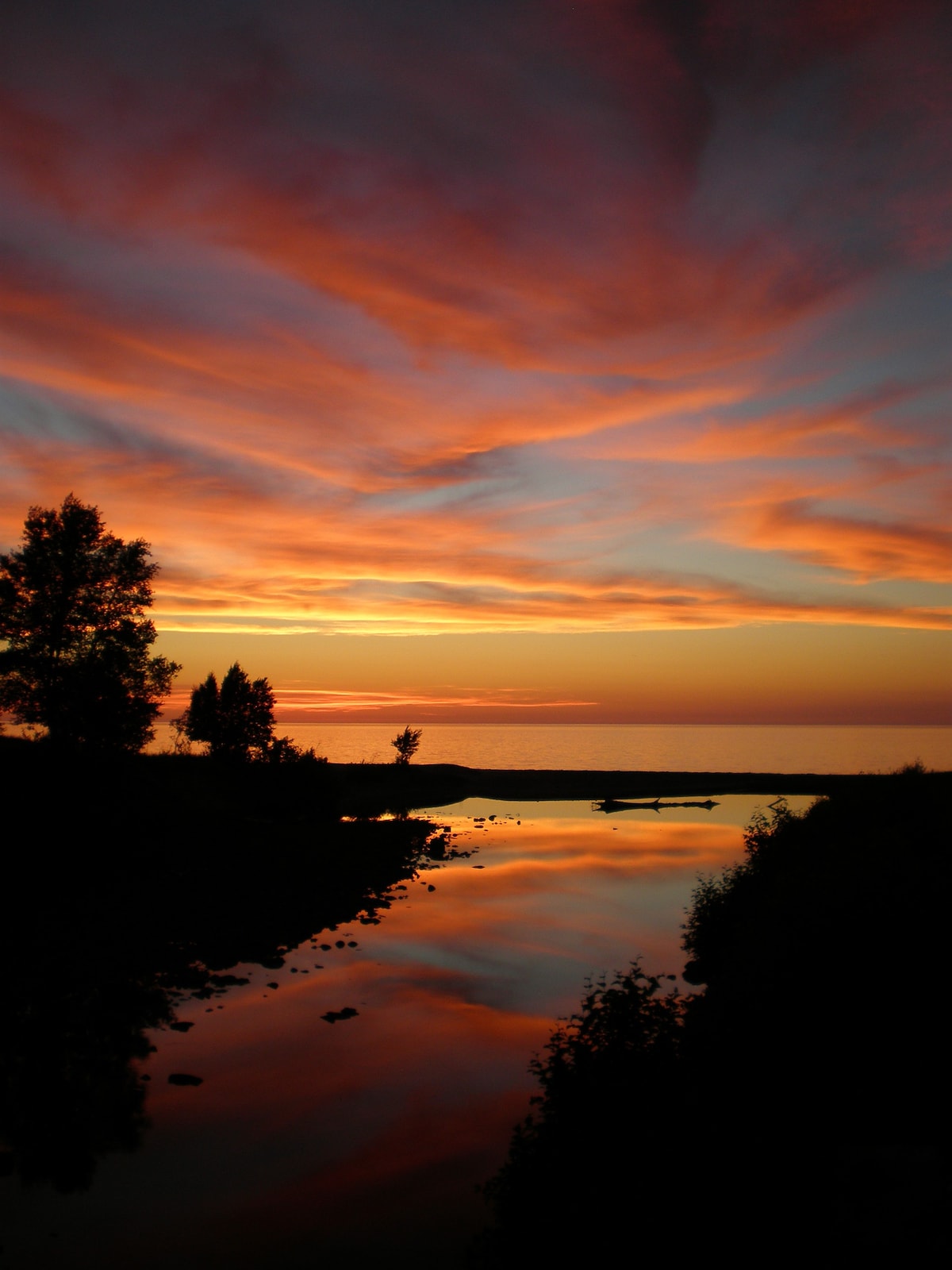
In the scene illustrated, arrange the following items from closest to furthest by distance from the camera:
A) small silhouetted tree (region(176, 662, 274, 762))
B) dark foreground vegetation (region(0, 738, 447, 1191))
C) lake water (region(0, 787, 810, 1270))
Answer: lake water (region(0, 787, 810, 1270))
dark foreground vegetation (region(0, 738, 447, 1191))
small silhouetted tree (region(176, 662, 274, 762))

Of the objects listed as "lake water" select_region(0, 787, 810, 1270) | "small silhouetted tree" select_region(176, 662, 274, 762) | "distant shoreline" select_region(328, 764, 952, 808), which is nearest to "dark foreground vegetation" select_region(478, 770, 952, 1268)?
"lake water" select_region(0, 787, 810, 1270)

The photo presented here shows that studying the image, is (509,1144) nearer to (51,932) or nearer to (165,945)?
(165,945)

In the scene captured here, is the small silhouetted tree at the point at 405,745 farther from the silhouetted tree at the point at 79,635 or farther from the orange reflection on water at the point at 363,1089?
the orange reflection on water at the point at 363,1089

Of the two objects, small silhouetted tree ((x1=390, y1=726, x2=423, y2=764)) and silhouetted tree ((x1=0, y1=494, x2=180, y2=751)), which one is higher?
silhouetted tree ((x1=0, y1=494, x2=180, y2=751))

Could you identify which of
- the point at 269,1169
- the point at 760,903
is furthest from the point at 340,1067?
the point at 760,903

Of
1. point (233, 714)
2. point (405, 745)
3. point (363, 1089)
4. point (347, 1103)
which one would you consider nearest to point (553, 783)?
point (405, 745)

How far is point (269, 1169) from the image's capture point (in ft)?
48.6

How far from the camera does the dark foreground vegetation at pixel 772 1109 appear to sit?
34.5 ft

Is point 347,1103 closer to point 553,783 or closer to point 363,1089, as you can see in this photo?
point 363,1089

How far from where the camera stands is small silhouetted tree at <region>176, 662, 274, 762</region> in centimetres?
10000

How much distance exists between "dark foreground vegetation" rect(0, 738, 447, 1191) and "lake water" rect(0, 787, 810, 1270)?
985 mm

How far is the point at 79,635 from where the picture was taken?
49.6m

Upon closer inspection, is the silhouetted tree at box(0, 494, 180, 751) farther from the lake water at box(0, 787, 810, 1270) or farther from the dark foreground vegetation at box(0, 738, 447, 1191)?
the lake water at box(0, 787, 810, 1270)

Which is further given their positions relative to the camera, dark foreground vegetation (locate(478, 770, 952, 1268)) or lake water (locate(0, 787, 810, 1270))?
lake water (locate(0, 787, 810, 1270))
